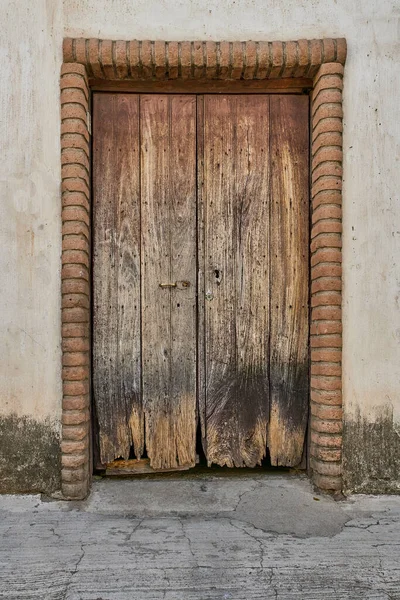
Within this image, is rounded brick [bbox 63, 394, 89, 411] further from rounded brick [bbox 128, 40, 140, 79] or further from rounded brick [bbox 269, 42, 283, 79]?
rounded brick [bbox 269, 42, 283, 79]

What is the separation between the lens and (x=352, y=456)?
110 inches

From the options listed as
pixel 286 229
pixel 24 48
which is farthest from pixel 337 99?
pixel 24 48

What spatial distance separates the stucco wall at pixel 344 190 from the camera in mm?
2758

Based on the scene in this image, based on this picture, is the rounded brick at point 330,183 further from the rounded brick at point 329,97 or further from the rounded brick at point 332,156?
the rounded brick at point 329,97

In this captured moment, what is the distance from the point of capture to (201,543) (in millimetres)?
2236

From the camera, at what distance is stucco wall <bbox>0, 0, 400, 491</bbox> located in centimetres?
276

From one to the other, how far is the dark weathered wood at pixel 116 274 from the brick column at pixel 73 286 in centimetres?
20

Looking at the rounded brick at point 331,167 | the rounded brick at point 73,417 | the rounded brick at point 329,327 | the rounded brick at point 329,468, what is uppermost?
the rounded brick at point 331,167

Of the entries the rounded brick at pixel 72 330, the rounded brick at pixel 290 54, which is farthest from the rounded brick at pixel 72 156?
the rounded brick at pixel 290 54

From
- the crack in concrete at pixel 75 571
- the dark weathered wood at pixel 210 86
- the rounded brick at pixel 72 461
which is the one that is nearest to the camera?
the crack in concrete at pixel 75 571

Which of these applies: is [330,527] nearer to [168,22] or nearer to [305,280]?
[305,280]

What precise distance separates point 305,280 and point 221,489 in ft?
4.77

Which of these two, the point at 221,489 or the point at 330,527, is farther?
the point at 221,489

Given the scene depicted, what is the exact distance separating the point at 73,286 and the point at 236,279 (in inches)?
41.5
